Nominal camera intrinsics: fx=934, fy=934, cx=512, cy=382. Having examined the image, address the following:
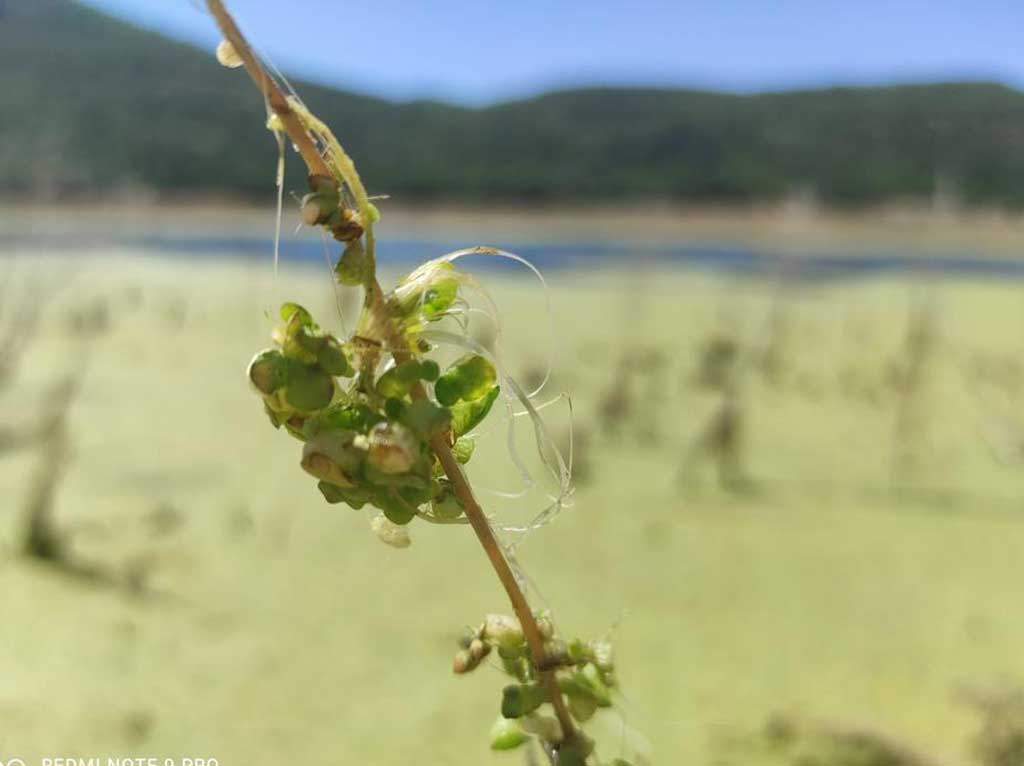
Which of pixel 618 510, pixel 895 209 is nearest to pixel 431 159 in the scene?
pixel 895 209

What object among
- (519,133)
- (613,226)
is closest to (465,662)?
(613,226)

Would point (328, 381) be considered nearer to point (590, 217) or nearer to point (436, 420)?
point (436, 420)

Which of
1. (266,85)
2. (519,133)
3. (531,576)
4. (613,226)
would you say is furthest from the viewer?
(519,133)

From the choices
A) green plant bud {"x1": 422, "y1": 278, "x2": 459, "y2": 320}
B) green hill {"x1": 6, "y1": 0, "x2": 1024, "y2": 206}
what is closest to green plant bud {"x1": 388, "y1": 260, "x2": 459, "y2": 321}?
green plant bud {"x1": 422, "y1": 278, "x2": 459, "y2": 320}

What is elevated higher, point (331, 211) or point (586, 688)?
point (331, 211)

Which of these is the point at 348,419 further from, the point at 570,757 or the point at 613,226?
the point at 613,226

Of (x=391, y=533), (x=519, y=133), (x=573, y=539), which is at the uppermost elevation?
(x=519, y=133)

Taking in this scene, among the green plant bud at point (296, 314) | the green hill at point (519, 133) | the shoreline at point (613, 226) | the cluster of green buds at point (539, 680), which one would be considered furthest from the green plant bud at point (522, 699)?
the shoreline at point (613, 226)
